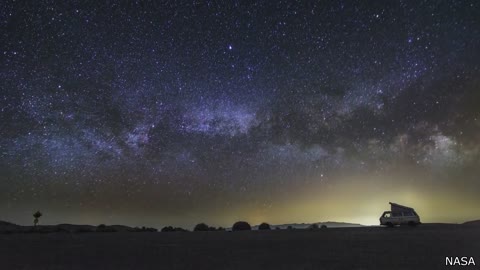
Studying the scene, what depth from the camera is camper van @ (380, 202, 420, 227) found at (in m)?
39.2

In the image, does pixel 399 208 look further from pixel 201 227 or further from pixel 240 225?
pixel 201 227

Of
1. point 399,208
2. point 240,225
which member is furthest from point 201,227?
point 399,208

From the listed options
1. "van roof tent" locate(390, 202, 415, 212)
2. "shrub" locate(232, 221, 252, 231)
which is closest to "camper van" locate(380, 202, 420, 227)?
"van roof tent" locate(390, 202, 415, 212)

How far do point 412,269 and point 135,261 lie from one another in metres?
10.3

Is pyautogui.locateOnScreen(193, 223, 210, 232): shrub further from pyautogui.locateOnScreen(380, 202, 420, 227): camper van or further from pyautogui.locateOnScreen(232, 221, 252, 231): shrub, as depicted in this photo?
pyautogui.locateOnScreen(380, 202, 420, 227): camper van

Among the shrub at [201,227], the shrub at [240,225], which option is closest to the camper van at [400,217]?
the shrub at [240,225]

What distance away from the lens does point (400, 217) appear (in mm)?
39312

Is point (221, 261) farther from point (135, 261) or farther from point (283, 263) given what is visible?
point (135, 261)

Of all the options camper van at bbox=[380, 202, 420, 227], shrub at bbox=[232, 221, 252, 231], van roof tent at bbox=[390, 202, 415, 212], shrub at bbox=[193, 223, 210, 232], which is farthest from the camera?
shrub at bbox=[193, 223, 210, 232]

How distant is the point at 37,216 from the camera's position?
91438 mm

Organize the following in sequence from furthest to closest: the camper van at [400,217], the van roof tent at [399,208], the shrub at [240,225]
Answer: the shrub at [240,225] < the van roof tent at [399,208] < the camper van at [400,217]

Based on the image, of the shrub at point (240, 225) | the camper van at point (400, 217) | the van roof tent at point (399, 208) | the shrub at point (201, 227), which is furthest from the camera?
the shrub at point (201, 227)

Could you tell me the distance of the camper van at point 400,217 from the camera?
39219 millimetres

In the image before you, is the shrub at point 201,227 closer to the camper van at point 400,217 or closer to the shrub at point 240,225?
→ the shrub at point 240,225
